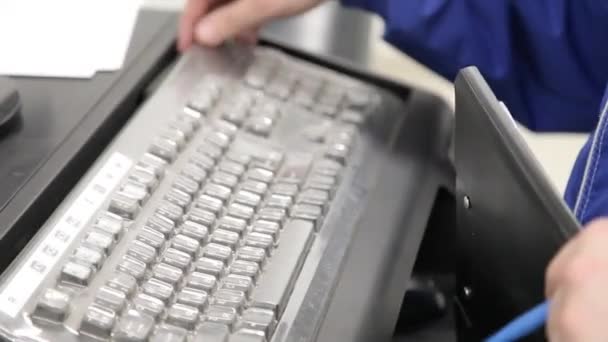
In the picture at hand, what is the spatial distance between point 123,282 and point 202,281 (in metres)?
0.04

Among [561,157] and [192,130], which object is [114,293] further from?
[561,157]

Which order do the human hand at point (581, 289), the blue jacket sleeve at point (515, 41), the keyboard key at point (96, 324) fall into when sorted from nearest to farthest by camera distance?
1. the human hand at point (581, 289)
2. the keyboard key at point (96, 324)
3. the blue jacket sleeve at point (515, 41)

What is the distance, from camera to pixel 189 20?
0.57 m

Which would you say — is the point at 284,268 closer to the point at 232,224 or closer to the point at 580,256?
the point at 232,224

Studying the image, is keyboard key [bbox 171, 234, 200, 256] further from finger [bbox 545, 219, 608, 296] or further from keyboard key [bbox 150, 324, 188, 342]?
finger [bbox 545, 219, 608, 296]

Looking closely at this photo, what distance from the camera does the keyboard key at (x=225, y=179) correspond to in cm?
45

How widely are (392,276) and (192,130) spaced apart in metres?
0.14

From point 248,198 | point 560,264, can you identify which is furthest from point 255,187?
point 560,264

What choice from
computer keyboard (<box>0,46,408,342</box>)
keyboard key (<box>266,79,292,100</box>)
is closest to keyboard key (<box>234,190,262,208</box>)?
computer keyboard (<box>0,46,408,342</box>)

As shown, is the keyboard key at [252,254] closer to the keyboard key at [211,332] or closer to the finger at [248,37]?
the keyboard key at [211,332]

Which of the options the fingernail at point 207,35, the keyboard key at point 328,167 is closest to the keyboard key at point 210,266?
the keyboard key at point 328,167

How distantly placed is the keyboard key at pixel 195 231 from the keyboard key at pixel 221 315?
0.05 metres

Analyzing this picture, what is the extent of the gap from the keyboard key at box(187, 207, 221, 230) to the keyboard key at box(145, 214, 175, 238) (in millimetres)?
13

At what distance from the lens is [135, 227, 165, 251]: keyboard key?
1.30 feet
